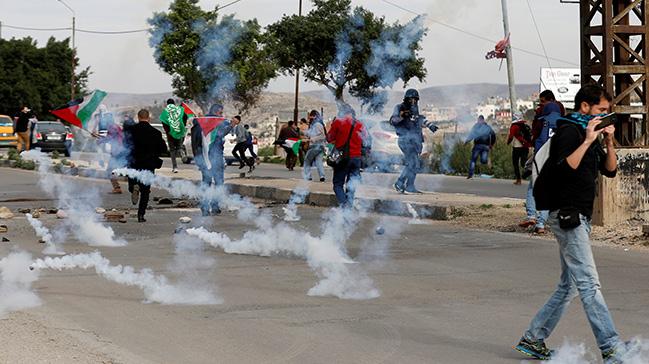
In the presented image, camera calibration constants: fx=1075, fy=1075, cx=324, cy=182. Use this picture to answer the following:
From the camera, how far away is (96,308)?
8844mm

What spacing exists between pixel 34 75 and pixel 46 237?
66.6 metres

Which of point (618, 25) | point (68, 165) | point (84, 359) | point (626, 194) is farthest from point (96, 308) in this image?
point (68, 165)

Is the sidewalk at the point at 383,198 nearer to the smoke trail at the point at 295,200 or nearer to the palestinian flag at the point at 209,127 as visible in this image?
the smoke trail at the point at 295,200

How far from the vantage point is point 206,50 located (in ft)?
54.7

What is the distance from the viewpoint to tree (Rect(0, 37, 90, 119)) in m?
76.1

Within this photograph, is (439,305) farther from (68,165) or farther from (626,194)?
(68,165)

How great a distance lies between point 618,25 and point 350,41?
12.4ft

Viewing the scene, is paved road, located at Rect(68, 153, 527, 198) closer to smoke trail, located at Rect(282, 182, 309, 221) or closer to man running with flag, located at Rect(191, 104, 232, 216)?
smoke trail, located at Rect(282, 182, 309, 221)

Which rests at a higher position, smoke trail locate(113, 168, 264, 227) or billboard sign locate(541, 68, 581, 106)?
billboard sign locate(541, 68, 581, 106)

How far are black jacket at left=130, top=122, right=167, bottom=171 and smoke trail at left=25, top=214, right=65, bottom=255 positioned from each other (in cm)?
189

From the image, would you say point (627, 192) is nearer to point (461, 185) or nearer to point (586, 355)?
point (586, 355)

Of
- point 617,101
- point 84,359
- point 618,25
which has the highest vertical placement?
point 618,25

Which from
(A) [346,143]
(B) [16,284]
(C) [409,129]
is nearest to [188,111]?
(C) [409,129]

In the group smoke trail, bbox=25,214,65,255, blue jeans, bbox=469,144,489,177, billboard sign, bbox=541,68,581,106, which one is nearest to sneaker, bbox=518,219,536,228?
smoke trail, bbox=25,214,65,255
